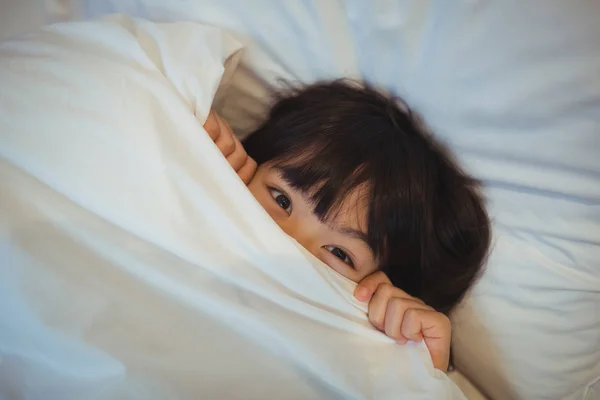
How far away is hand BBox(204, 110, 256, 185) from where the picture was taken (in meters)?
0.73

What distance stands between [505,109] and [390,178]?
0.58 feet

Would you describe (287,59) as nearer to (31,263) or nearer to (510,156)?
(510,156)

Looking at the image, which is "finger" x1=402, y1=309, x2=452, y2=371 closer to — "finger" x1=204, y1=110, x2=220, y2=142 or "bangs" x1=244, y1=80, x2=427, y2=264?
"bangs" x1=244, y1=80, x2=427, y2=264

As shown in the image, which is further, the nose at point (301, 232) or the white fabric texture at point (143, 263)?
the nose at point (301, 232)

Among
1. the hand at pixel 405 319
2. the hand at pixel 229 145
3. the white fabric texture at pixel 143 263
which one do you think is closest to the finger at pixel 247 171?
the hand at pixel 229 145

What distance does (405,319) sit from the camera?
0.69m

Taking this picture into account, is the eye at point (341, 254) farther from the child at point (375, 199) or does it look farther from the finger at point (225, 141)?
the finger at point (225, 141)

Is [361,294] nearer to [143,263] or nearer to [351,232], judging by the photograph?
[351,232]

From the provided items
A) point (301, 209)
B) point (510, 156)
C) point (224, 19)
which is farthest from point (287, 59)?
point (510, 156)

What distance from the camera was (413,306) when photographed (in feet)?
2.32

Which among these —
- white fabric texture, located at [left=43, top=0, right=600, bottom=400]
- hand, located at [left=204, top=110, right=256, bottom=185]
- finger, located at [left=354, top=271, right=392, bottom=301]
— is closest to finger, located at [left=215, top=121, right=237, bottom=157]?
hand, located at [left=204, top=110, right=256, bottom=185]

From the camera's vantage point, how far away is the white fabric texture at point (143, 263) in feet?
1.75

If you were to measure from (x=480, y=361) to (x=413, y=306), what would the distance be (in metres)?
0.18

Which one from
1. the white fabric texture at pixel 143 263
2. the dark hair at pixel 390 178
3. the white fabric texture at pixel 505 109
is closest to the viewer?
the white fabric texture at pixel 143 263
